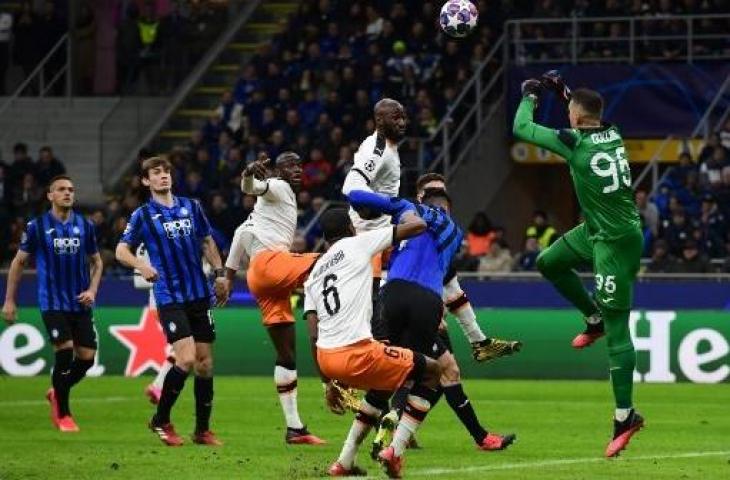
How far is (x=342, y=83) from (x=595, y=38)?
14.1 feet

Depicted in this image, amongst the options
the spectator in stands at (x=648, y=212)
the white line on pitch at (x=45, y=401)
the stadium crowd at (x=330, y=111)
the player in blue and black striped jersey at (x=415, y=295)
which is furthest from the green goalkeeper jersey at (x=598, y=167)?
the stadium crowd at (x=330, y=111)

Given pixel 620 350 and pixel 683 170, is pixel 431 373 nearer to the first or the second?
pixel 620 350

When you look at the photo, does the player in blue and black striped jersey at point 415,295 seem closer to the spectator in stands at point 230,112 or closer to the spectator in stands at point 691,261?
the spectator in stands at point 691,261

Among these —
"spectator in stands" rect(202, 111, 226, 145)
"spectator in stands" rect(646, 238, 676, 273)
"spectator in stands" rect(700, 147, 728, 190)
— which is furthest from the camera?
"spectator in stands" rect(202, 111, 226, 145)

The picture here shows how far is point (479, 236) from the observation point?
94.6 ft

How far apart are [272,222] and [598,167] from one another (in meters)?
3.44

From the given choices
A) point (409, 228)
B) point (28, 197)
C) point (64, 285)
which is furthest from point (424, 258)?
point (28, 197)

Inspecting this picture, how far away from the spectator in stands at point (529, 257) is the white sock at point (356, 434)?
14.0 metres

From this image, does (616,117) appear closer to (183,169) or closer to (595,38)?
(595,38)

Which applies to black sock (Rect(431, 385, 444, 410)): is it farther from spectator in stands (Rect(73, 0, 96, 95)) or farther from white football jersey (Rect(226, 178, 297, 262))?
spectator in stands (Rect(73, 0, 96, 95))

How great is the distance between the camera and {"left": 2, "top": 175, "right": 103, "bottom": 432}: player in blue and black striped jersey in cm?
1777

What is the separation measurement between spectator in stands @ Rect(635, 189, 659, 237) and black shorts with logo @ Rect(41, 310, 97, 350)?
38.2 ft

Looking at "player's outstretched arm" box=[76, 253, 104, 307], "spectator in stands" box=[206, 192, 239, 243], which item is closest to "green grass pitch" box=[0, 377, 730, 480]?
"player's outstretched arm" box=[76, 253, 104, 307]

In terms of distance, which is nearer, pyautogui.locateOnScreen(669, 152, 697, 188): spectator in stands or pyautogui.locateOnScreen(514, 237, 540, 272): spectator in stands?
pyautogui.locateOnScreen(514, 237, 540, 272): spectator in stands
